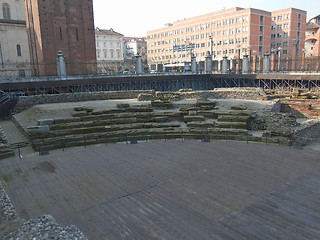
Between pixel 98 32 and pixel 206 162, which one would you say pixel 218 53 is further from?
pixel 206 162

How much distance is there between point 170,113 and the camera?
21109 millimetres

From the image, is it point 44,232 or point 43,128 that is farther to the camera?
point 43,128

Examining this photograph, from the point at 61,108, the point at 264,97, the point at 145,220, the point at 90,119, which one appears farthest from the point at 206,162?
the point at 264,97

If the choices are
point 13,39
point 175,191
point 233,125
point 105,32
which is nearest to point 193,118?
point 233,125

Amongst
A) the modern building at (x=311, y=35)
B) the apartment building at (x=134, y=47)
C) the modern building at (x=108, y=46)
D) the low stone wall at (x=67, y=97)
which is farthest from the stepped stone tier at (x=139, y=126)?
the apartment building at (x=134, y=47)

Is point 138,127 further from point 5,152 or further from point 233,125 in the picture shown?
point 5,152

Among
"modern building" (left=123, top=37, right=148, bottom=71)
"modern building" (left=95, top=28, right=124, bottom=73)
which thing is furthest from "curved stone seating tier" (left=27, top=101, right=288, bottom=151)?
"modern building" (left=123, top=37, right=148, bottom=71)

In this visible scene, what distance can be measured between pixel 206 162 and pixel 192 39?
75504 millimetres

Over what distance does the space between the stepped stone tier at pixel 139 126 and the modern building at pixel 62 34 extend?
25134 millimetres

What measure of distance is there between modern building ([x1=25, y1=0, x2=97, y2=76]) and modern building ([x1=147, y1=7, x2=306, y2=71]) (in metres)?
26.7

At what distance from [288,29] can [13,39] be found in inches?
2822

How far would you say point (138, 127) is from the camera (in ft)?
61.7

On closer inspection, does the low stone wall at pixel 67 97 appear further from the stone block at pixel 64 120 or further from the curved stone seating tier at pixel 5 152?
the curved stone seating tier at pixel 5 152

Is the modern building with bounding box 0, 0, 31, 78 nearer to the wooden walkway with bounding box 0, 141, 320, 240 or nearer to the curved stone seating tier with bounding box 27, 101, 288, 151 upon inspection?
the curved stone seating tier with bounding box 27, 101, 288, 151
